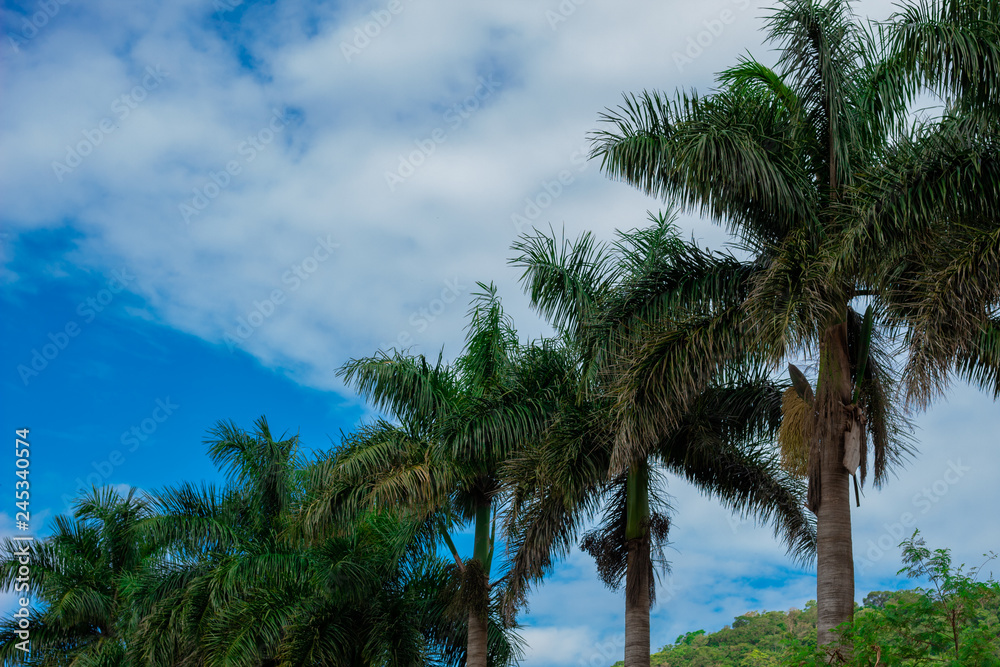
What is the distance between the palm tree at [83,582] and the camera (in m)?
26.8

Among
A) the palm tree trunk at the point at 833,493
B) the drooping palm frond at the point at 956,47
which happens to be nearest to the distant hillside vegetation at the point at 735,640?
the palm tree trunk at the point at 833,493

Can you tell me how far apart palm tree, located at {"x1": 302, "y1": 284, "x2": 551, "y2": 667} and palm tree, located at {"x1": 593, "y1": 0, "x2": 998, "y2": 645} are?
4495 mm

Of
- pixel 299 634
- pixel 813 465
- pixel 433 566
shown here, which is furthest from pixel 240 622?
pixel 813 465

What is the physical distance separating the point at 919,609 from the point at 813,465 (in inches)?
109

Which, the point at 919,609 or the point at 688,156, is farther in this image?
the point at 688,156

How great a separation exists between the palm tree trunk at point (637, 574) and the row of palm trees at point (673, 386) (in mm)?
46

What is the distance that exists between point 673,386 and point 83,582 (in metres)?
20.6

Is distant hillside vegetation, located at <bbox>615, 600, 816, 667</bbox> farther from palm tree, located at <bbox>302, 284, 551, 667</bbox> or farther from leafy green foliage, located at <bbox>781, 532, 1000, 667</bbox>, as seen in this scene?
leafy green foliage, located at <bbox>781, 532, 1000, 667</bbox>

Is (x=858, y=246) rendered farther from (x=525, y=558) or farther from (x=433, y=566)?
(x=433, y=566)

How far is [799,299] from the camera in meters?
12.5

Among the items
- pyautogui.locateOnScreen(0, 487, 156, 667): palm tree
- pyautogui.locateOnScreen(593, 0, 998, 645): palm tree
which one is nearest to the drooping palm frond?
pyautogui.locateOnScreen(593, 0, 998, 645): palm tree

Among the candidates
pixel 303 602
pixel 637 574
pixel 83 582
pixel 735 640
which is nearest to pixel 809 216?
pixel 637 574

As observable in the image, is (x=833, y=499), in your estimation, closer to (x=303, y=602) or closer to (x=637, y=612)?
(x=637, y=612)

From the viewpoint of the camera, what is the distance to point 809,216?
13719 millimetres
